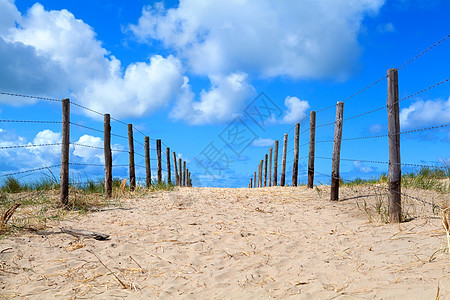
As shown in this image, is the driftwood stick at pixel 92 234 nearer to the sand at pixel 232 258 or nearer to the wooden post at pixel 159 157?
the sand at pixel 232 258

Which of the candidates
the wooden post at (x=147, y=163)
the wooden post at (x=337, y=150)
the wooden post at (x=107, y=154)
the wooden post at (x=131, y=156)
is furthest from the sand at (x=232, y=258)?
the wooden post at (x=147, y=163)

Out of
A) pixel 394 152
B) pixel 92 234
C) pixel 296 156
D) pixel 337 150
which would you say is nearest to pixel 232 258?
pixel 92 234

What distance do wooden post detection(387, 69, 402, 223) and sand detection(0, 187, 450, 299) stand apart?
1.07ft

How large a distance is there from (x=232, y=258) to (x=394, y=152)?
321 centimetres

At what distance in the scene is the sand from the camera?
130 inches

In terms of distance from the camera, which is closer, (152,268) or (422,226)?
(152,268)

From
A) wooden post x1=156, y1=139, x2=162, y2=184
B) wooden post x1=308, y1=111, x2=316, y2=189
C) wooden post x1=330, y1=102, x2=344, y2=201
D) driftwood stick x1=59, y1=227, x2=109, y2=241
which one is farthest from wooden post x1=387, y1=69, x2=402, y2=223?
wooden post x1=156, y1=139, x2=162, y2=184

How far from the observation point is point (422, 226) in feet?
15.8

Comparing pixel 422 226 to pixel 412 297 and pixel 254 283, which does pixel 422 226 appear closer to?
pixel 412 297

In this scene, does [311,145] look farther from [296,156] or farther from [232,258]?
[232,258]

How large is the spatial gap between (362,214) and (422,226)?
164 centimetres

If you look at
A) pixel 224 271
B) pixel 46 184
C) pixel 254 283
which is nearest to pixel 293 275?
pixel 254 283

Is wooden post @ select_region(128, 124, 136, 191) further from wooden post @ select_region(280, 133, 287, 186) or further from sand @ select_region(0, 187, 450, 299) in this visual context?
wooden post @ select_region(280, 133, 287, 186)

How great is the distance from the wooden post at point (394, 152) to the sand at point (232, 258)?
33cm
